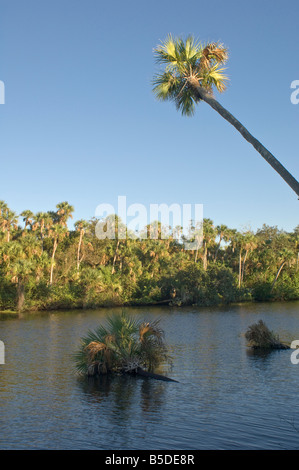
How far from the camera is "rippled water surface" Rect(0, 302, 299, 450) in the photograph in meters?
11.2

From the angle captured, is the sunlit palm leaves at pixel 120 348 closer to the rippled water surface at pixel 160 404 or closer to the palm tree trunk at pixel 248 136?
the rippled water surface at pixel 160 404

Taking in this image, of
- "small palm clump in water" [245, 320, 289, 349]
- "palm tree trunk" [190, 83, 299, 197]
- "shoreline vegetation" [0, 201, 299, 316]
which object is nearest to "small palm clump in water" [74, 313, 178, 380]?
"small palm clump in water" [245, 320, 289, 349]

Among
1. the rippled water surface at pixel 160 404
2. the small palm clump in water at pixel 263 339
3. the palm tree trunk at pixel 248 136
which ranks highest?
the palm tree trunk at pixel 248 136

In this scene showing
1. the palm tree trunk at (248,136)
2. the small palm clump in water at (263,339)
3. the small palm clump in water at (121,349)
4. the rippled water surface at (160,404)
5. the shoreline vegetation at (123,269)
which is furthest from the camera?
the shoreline vegetation at (123,269)

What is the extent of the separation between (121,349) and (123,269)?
178 ft

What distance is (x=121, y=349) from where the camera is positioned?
18.5 m

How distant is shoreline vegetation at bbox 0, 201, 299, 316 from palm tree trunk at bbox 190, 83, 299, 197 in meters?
45.6

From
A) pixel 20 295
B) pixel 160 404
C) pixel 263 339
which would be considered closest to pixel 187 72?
pixel 160 404

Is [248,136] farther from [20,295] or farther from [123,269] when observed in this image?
[123,269]

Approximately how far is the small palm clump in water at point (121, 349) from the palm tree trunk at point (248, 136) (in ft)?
33.6

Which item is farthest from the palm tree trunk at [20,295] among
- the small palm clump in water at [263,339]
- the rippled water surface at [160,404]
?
the small palm clump in water at [263,339]

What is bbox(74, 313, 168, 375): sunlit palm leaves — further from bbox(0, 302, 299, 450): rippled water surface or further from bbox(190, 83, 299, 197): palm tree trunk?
bbox(190, 83, 299, 197): palm tree trunk

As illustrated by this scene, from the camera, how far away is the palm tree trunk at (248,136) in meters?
8.15
